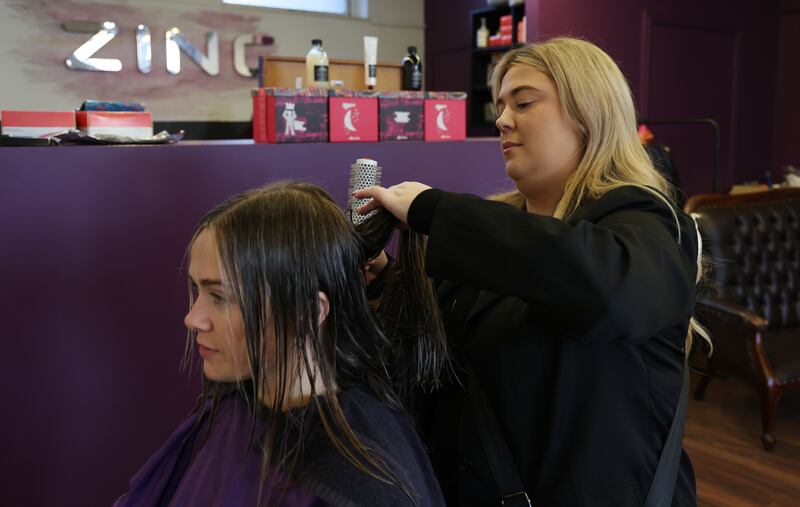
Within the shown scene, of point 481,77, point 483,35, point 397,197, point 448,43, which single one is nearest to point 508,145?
point 397,197

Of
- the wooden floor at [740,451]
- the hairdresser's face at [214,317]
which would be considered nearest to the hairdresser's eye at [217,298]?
the hairdresser's face at [214,317]

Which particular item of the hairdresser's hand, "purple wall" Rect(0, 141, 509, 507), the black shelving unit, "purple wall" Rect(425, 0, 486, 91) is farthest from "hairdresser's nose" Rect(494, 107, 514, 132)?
"purple wall" Rect(425, 0, 486, 91)

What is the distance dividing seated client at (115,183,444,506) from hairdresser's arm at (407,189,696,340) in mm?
172

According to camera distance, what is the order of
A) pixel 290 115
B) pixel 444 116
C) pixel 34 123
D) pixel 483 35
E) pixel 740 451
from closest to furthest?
pixel 34 123, pixel 290 115, pixel 444 116, pixel 740 451, pixel 483 35

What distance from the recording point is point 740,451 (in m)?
3.26

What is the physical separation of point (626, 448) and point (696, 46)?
5121 mm

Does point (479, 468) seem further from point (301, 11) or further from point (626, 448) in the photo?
point (301, 11)

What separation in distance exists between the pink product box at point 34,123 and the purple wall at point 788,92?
5388mm

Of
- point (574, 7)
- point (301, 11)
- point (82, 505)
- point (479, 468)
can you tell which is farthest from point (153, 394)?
point (301, 11)

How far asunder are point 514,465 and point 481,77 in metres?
5.82

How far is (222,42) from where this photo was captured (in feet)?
20.6

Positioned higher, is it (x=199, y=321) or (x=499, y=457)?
(x=199, y=321)

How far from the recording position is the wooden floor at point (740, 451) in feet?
9.43

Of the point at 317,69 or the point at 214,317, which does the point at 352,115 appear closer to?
the point at 317,69
